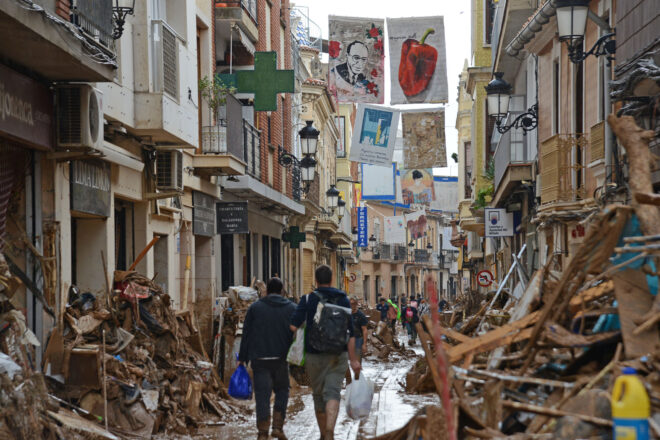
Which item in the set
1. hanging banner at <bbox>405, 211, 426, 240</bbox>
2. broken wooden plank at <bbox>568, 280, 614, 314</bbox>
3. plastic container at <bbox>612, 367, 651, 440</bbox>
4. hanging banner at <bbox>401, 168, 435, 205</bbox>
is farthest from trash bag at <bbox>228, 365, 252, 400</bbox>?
hanging banner at <bbox>401, 168, 435, 205</bbox>

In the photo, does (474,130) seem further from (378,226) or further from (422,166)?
(378,226)

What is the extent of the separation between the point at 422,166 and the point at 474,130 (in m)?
9.18

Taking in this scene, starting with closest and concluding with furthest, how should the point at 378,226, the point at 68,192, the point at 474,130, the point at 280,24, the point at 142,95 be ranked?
the point at 68,192
the point at 142,95
the point at 280,24
the point at 474,130
the point at 378,226

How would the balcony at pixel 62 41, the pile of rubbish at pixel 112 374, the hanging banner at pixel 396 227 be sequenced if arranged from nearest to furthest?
the pile of rubbish at pixel 112 374 → the balcony at pixel 62 41 → the hanging banner at pixel 396 227

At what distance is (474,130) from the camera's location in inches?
1513

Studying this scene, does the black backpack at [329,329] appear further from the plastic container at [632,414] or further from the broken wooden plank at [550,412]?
the plastic container at [632,414]

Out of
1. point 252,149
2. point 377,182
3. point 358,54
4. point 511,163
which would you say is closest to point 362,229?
point 377,182

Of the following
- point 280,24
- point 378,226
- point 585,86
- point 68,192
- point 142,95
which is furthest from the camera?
point 378,226

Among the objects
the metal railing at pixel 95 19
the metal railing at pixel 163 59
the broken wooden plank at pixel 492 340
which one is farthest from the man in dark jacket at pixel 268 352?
the metal railing at pixel 163 59

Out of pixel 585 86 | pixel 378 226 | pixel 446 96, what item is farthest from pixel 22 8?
pixel 378 226

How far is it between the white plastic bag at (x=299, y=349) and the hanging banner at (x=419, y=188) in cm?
5619

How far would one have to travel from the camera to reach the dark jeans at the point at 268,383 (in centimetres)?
1027

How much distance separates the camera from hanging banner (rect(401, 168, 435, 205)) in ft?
219

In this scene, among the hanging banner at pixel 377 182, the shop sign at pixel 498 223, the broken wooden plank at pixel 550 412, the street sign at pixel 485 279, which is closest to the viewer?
the broken wooden plank at pixel 550 412
